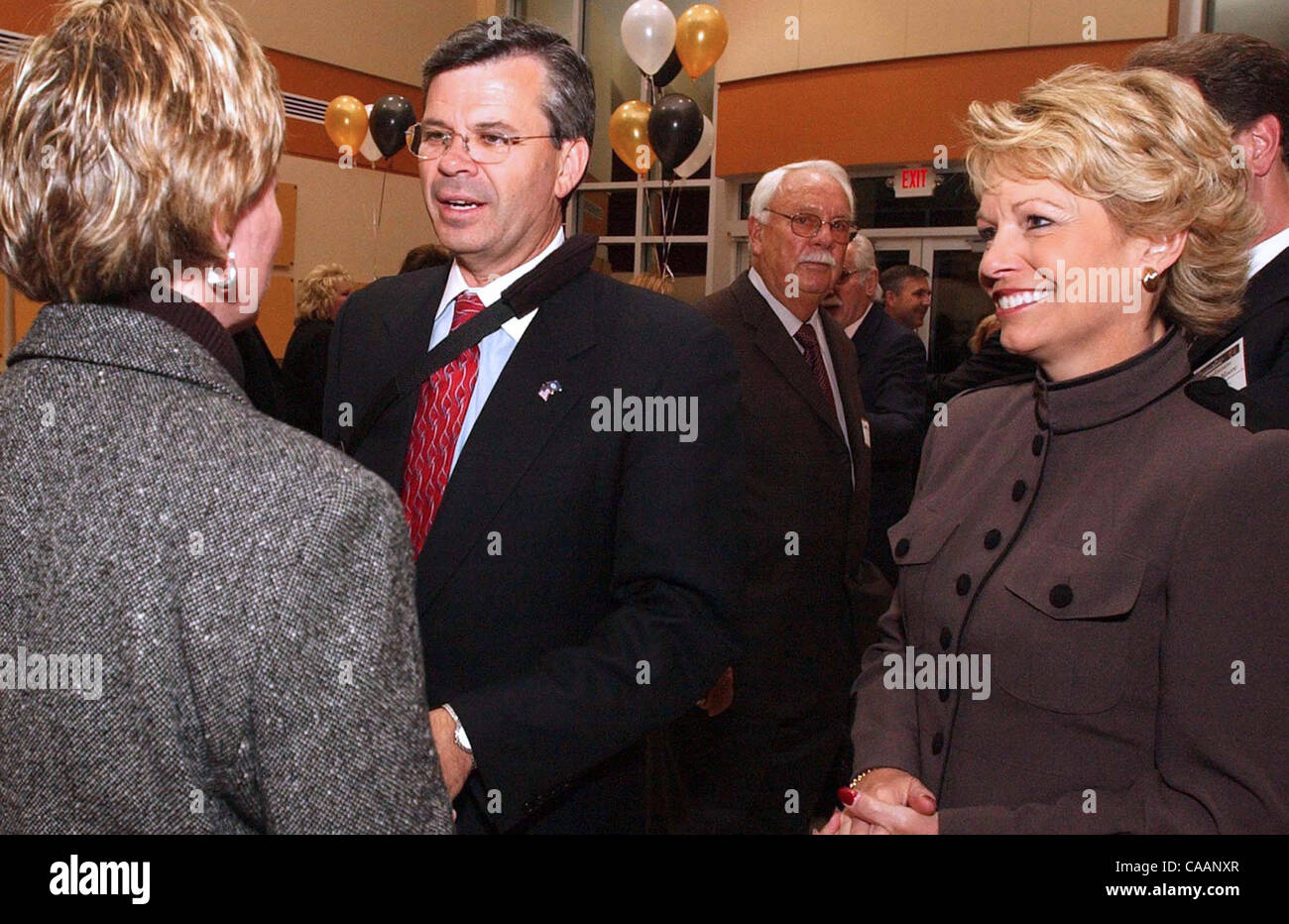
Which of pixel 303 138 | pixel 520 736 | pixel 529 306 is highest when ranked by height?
pixel 303 138

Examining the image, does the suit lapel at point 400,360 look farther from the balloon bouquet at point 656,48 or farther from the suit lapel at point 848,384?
the balloon bouquet at point 656,48

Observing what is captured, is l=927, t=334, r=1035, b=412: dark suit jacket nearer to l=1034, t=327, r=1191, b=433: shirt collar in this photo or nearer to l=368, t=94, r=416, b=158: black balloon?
l=1034, t=327, r=1191, b=433: shirt collar

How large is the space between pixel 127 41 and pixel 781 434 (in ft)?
7.55

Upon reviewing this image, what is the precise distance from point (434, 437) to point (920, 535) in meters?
0.79

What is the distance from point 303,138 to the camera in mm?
10320

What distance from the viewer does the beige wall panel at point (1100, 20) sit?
25.7ft

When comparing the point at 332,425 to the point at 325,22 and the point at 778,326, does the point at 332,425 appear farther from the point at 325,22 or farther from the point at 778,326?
the point at 325,22

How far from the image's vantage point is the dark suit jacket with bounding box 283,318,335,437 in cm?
438

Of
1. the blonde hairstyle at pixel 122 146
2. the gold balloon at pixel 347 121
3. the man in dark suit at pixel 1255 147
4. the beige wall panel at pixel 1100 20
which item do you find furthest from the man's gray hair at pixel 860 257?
the gold balloon at pixel 347 121

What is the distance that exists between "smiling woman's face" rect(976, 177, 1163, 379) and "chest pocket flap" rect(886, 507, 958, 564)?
0.29m

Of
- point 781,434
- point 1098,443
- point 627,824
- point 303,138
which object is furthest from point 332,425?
point 303,138

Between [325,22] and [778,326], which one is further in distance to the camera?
[325,22]

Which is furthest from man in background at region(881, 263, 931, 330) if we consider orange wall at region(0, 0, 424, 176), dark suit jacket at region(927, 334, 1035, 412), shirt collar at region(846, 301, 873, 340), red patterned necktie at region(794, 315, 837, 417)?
orange wall at region(0, 0, 424, 176)

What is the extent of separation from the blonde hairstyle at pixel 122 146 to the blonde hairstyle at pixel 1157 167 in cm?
108
